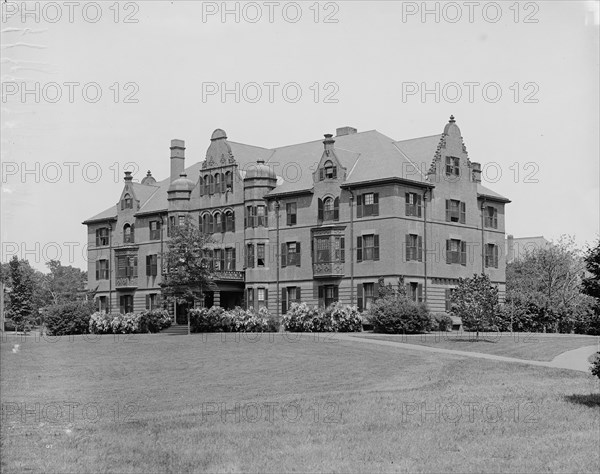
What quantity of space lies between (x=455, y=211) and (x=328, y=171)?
32.6ft

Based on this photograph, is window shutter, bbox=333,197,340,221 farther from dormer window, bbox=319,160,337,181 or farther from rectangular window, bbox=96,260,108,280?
rectangular window, bbox=96,260,108,280

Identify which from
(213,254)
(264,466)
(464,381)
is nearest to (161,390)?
(464,381)

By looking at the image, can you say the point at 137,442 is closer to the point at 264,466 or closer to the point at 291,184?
the point at 264,466

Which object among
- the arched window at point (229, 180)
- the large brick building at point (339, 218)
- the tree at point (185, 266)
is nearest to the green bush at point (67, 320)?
the large brick building at point (339, 218)

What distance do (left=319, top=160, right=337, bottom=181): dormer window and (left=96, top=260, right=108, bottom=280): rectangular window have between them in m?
26.9

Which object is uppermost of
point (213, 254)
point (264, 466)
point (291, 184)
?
point (291, 184)

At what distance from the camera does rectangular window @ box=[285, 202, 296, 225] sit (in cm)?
6519

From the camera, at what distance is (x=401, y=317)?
52406mm

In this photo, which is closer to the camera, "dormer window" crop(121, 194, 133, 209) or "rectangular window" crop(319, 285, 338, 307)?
"rectangular window" crop(319, 285, 338, 307)

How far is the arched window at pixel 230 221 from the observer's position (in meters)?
68.9

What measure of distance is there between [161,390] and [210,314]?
3219 centimetres

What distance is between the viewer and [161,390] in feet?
92.2

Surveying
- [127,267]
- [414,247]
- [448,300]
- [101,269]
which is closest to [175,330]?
[127,267]

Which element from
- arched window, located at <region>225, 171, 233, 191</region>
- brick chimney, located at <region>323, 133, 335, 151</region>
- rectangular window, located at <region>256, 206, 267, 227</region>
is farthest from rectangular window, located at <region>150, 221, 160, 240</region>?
brick chimney, located at <region>323, 133, 335, 151</region>
